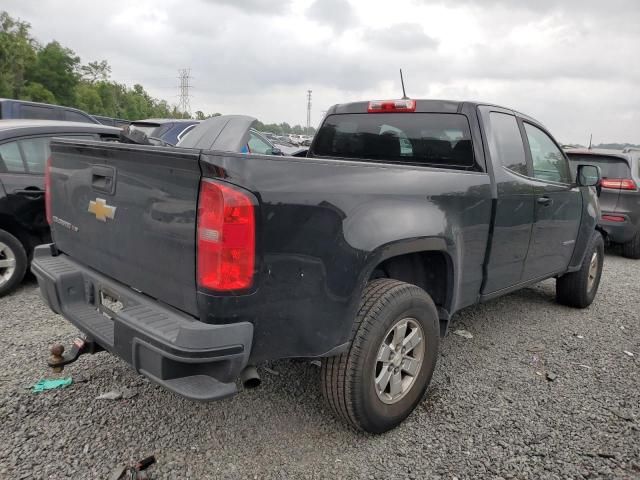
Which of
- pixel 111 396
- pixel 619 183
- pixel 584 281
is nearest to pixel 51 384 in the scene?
pixel 111 396

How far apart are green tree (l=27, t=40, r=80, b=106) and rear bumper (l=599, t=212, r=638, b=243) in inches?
2051

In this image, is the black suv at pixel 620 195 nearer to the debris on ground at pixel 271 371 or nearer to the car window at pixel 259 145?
the car window at pixel 259 145

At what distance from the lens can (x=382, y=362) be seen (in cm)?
258

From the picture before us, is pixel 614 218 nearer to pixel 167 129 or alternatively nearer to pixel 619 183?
pixel 619 183

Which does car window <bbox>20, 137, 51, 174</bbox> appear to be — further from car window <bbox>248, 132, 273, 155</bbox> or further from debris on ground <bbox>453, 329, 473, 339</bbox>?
car window <bbox>248, 132, 273, 155</bbox>

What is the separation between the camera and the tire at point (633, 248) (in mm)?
7745

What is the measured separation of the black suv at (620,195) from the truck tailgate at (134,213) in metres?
7.15

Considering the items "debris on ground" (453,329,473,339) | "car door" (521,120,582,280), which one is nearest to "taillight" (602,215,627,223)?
"car door" (521,120,582,280)

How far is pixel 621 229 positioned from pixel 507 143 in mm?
5147

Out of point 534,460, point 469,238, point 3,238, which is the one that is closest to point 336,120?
point 469,238

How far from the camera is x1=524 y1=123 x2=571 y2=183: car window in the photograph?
12.9ft

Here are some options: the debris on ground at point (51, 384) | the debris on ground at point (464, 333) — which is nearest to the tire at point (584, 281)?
the debris on ground at point (464, 333)

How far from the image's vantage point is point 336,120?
4.18 meters

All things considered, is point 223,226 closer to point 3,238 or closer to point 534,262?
point 534,262
